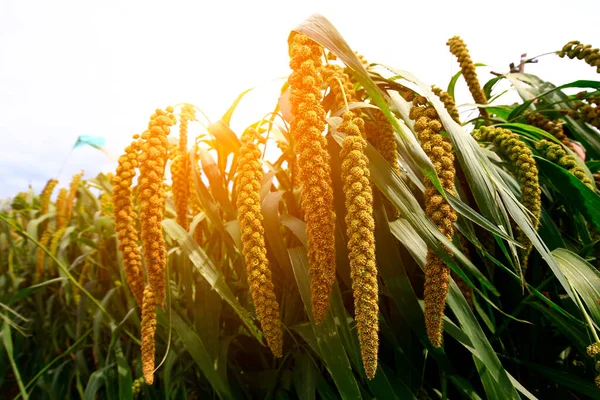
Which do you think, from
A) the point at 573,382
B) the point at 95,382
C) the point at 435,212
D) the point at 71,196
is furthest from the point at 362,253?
the point at 71,196

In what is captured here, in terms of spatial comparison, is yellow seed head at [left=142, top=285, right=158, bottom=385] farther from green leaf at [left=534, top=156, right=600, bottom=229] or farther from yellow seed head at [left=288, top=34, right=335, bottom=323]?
green leaf at [left=534, top=156, right=600, bottom=229]

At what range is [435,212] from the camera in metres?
0.63

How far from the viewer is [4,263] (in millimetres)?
1725

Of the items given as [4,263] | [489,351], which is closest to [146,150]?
[489,351]

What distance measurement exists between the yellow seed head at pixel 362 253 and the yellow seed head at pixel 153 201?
0.30m

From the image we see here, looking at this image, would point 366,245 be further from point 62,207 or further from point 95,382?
point 62,207

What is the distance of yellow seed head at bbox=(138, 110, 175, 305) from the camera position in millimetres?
700

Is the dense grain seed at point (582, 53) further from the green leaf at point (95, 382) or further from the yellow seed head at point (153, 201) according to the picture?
the green leaf at point (95, 382)

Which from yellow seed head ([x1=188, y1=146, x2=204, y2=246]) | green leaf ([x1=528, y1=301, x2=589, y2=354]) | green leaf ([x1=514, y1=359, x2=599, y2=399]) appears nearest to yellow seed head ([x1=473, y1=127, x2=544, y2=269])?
green leaf ([x1=528, y1=301, x2=589, y2=354])

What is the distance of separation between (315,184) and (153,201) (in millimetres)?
267

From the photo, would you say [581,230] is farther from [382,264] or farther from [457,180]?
[382,264]

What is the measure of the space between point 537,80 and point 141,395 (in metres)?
1.50

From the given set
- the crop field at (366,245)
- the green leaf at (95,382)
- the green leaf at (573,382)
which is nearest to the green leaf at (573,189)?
the crop field at (366,245)

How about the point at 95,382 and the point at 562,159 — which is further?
the point at 95,382
